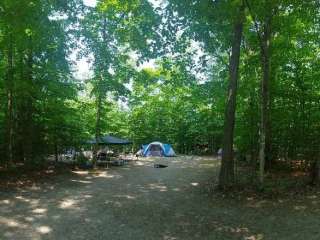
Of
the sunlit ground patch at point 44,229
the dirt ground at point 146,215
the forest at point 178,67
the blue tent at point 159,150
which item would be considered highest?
the forest at point 178,67

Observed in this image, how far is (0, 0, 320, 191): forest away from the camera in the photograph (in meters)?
10.4

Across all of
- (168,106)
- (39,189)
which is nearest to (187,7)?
(39,189)

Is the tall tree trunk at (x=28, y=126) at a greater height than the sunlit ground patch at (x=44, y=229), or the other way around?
the tall tree trunk at (x=28, y=126)

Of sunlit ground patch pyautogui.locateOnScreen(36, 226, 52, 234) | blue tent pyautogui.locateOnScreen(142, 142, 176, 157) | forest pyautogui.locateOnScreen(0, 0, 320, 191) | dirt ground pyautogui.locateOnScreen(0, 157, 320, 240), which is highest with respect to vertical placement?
forest pyautogui.locateOnScreen(0, 0, 320, 191)

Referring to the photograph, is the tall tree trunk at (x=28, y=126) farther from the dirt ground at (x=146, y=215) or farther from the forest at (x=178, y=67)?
the dirt ground at (x=146, y=215)

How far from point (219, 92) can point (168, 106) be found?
23419mm

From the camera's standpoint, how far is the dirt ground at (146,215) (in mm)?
6789

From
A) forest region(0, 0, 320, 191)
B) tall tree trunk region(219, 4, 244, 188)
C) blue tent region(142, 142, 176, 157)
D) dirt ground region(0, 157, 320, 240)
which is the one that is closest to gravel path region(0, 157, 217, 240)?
dirt ground region(0, 157, 320, 240)

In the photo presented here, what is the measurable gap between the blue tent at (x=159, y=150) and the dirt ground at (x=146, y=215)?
1943 centimetres

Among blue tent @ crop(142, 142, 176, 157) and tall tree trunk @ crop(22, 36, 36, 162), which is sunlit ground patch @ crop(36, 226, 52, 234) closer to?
tall tree trunk @ crop(22, 36, 36, 162)

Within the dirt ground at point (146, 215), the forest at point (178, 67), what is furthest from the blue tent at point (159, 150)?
the dirt ground at point (146, 215)

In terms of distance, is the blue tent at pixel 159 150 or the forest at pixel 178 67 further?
the blue tent at pixel 159 150

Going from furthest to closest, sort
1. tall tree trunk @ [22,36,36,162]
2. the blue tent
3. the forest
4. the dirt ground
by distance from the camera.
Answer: the blue tent → tall tree trunk @ [22,36,36,162] → the forest → the dirt ground

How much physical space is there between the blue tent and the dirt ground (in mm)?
19434
